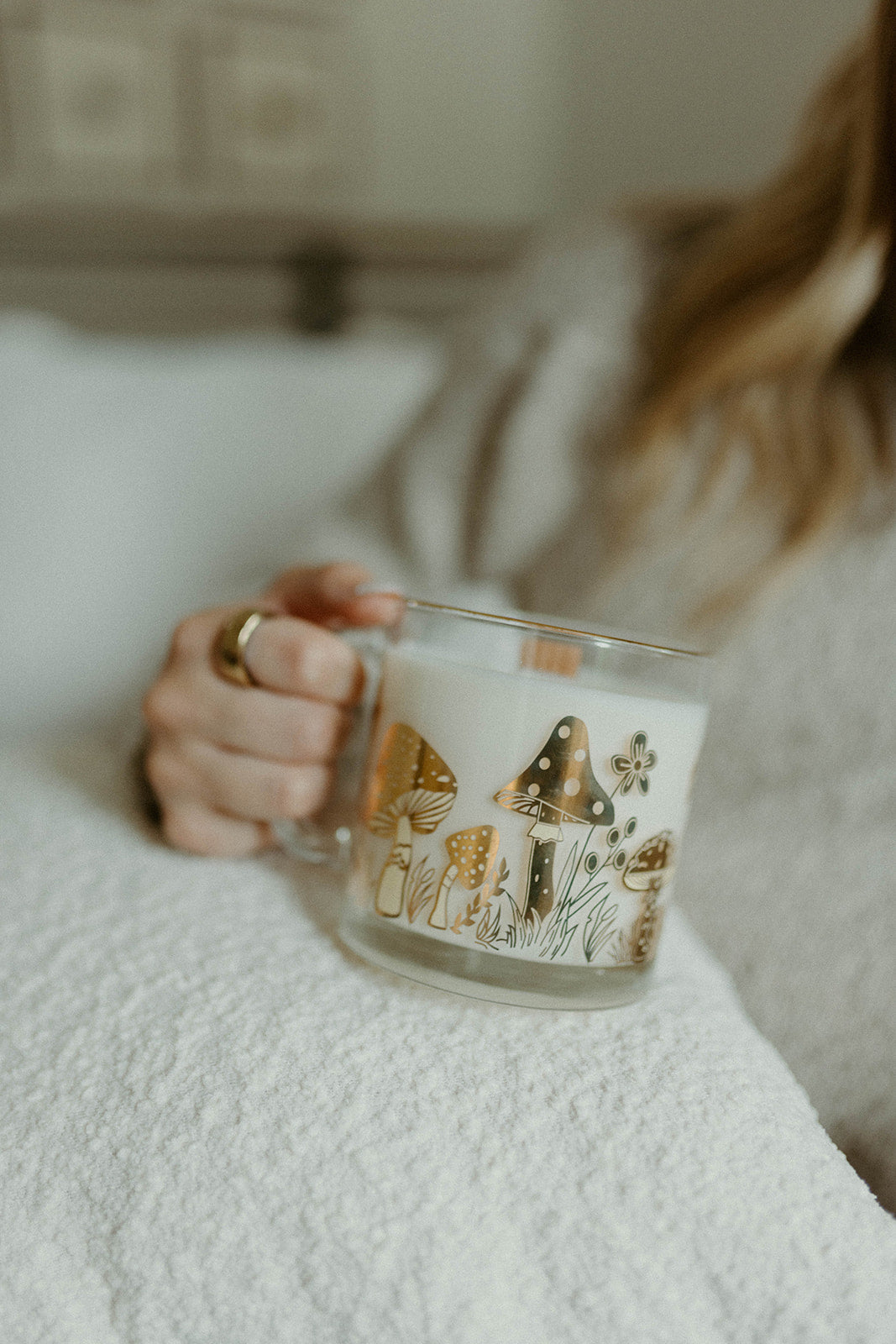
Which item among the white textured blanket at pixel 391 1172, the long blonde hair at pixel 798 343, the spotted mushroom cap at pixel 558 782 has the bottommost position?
the white textured blanket at pixel 391 1172

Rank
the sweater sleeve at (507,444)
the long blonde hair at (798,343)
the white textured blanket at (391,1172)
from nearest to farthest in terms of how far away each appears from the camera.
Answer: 1. the white textured blanket at (391,1172)
2. the long blonde hair at (798,343)
3. the sweater sleeve at (507,444)

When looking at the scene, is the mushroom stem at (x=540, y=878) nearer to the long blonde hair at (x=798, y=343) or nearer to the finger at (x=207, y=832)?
the finger at (x=207, y=832)

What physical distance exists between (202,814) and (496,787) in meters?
0.19

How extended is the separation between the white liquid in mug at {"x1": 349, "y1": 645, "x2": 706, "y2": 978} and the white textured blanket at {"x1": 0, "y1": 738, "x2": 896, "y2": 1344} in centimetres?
3

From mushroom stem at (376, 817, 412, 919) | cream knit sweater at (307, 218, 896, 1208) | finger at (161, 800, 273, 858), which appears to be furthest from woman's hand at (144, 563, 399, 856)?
cream knit sweater at (307, 218, 896, 1208)

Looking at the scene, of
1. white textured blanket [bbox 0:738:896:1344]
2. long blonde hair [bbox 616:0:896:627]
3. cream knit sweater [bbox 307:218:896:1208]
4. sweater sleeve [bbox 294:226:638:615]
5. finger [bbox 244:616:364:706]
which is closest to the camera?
white textured blanket [bbox 0:738:896:1344]

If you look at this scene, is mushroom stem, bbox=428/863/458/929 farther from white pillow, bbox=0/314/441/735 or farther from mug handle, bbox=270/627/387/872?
white pillow, bbox=0/314/441/735

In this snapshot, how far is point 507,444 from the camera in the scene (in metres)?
0.84

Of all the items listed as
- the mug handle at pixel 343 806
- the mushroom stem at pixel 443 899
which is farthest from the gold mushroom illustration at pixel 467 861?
the mug handle at pixel 343 806

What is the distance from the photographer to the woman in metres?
0.48

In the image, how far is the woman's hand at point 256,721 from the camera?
447 mm

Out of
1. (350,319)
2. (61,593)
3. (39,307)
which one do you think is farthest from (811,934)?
(39,307)

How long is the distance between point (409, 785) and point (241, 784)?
13 centimetres

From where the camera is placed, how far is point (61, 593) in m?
0.89
